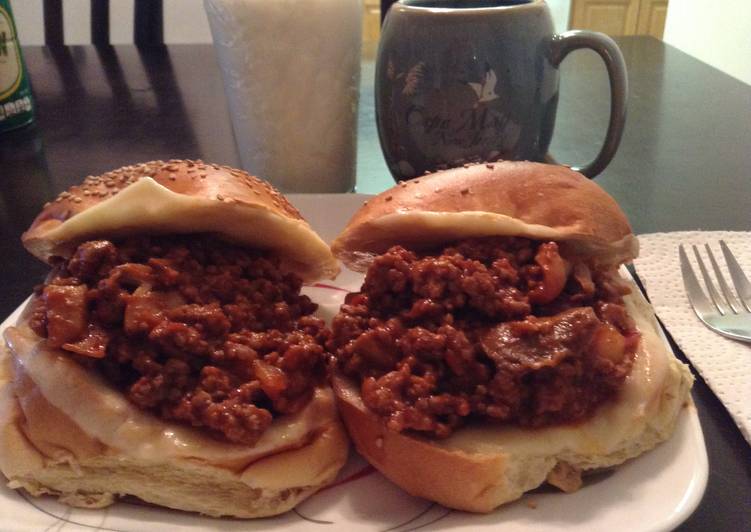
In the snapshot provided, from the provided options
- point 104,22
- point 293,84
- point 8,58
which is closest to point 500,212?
point 293,84

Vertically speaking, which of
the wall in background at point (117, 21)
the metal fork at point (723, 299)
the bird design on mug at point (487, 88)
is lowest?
the wall in background at point (117, 21)

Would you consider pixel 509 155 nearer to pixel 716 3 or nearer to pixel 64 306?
pixel 64 306

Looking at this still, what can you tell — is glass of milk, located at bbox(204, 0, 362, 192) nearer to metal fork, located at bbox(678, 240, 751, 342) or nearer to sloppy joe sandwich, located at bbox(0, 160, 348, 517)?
sloppy joe sandwich, located at bbox(0, 160, 348, 517)

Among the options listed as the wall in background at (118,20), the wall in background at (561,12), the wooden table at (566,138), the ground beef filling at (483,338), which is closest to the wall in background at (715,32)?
the wall in background at (561,12)

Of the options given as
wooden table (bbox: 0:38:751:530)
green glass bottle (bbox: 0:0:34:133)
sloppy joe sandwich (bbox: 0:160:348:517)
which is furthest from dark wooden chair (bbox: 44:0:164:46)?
sloppy joe sandwich (bbox: 0:160:348:517)

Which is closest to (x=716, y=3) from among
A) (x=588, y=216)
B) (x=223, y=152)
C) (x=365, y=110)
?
(x=365, y=110)

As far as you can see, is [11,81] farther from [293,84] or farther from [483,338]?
[483,338]

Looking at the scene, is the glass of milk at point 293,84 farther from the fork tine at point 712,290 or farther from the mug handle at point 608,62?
the fork tine at point 712,290
